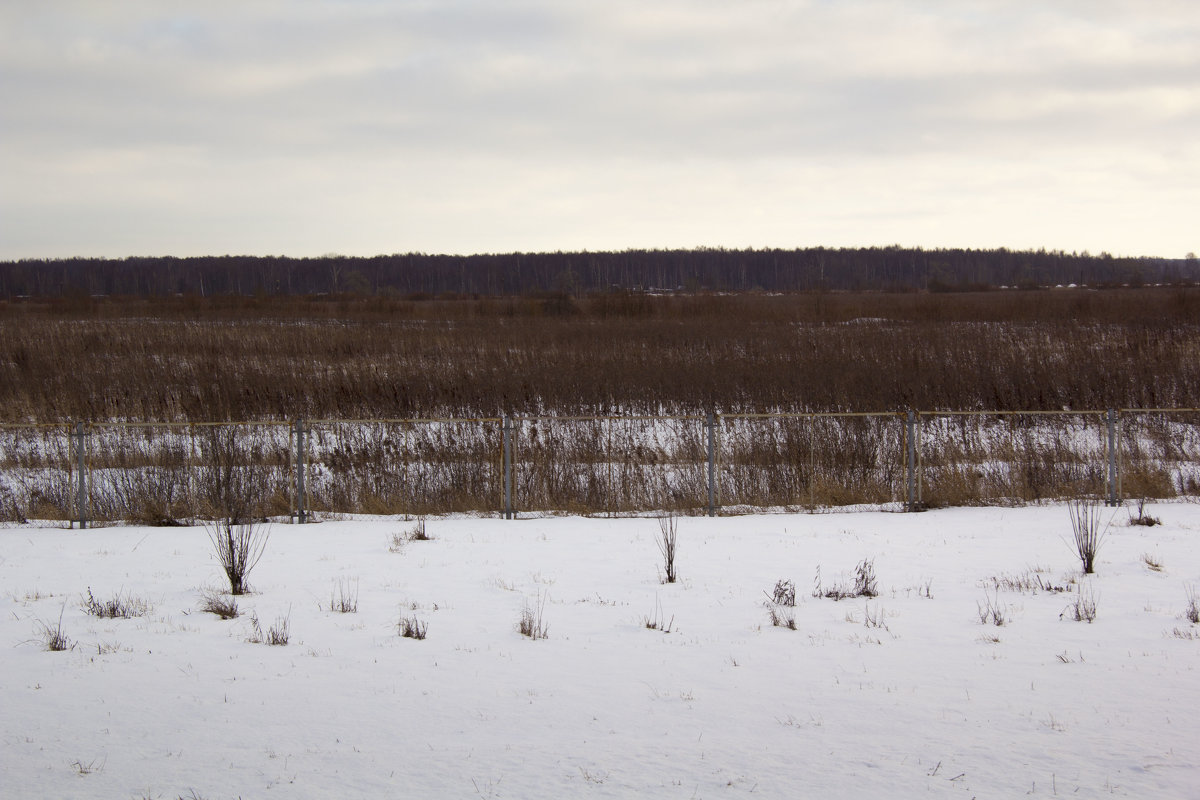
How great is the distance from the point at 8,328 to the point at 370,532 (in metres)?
34.0

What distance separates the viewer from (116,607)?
9.12 meters

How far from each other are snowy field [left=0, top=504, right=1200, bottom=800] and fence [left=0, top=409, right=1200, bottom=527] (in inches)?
162

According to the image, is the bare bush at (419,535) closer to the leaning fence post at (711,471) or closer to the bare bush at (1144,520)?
the leaning fence post at (711,471)

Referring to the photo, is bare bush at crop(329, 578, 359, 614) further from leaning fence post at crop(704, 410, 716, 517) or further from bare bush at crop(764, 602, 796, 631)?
leaning fence post at crop(704, 410, 716, 517)

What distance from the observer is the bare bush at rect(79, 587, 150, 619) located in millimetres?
9055

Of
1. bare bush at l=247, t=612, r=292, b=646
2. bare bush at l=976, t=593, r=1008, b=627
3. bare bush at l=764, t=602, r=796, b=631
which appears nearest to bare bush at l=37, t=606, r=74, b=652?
bare bush at l=247, t=612, r=292, b=646

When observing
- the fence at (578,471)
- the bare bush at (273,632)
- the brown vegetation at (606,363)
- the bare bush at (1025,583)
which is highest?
the brown vegetation at (606,363)

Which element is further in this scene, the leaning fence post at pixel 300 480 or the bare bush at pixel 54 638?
the leaning fence post at pixel 300 480

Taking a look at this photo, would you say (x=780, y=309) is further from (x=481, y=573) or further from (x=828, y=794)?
(x=828, y=794)

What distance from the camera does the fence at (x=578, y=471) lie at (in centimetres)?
1609

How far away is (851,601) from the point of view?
376 inches

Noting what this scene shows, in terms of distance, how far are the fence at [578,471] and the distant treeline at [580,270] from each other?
9348cm

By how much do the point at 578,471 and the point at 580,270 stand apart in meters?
112

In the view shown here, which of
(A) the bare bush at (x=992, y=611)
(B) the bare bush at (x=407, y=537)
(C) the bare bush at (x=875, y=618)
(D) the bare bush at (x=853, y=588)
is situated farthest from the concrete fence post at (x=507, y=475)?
(A) the bare bush at (x=992, y=611)
